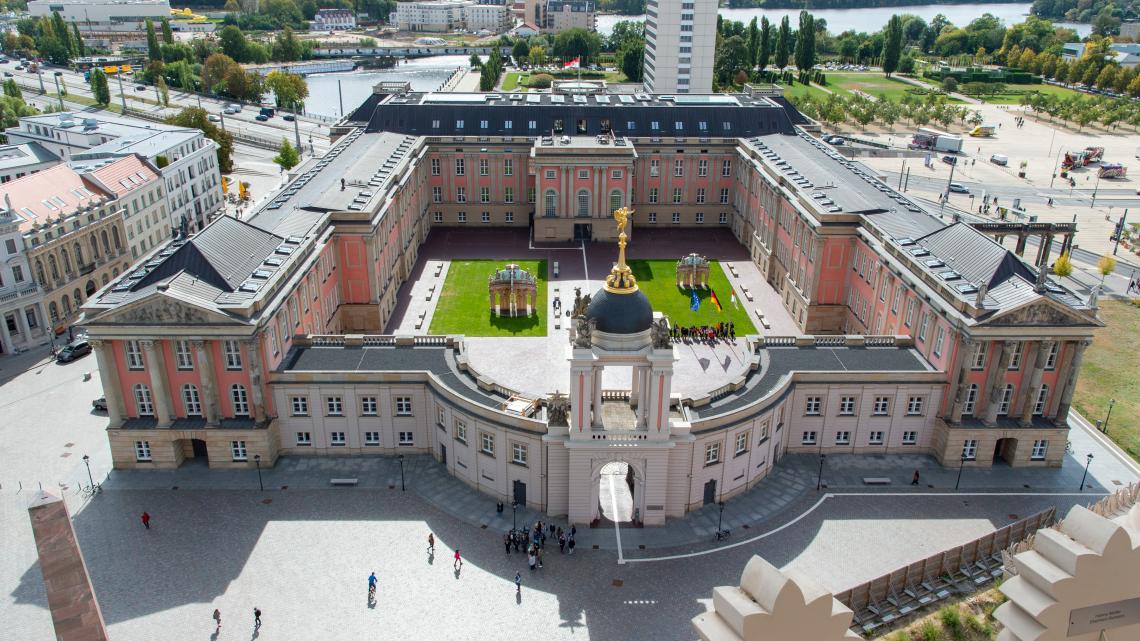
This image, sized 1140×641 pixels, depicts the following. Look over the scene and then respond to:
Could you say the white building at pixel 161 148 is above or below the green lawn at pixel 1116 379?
above

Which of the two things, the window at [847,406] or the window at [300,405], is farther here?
the window at [847,406]

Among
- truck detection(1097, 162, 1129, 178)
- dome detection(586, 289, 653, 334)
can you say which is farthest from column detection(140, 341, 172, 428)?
truck detection(1097, 162, 1129, 178)

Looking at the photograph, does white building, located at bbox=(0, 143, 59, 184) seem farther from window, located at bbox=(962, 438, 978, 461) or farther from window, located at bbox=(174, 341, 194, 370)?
window, located at bbox=(962, 438, 978, 461)

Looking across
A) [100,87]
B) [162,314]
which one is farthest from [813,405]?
[100,87]

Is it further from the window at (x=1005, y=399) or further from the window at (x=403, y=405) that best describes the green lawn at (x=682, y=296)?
the window at (x=403, y=405)

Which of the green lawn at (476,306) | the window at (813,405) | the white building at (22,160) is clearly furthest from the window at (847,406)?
the white building at (22,160)
